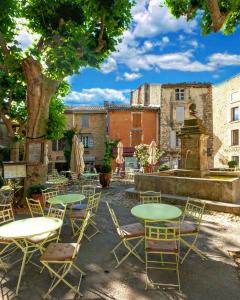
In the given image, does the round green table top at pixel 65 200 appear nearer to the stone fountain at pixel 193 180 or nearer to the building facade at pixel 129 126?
the stone fountain at pixel 193 180

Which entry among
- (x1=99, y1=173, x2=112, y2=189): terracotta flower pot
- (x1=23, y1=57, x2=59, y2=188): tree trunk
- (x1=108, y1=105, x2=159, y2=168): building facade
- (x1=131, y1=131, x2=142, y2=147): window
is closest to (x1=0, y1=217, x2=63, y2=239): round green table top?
(x1=23, y1=57, x2=59, y2=188): tree trunk

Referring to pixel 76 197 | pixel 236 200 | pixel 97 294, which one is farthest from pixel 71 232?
pixel 236 200

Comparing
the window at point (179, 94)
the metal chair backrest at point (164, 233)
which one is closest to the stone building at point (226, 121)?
the window at point (179, 94)

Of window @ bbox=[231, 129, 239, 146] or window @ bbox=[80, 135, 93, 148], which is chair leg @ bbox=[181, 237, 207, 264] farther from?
window @ bbox=[80, 135, 93, 148]

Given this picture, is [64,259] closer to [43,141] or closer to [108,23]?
[43,141]

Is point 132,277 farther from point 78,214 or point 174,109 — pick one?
point 174,109

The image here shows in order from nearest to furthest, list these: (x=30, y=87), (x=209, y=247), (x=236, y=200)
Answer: (x=209, y=247)
(x=236, y=200)
(x=30, y=87)

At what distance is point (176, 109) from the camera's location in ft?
94.3

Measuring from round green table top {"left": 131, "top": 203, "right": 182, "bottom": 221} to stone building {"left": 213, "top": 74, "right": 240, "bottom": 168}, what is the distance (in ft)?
75.3

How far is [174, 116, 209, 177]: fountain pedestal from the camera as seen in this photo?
10031 millimetres

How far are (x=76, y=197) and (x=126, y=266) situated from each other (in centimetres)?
282

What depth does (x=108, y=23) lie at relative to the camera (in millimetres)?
8977

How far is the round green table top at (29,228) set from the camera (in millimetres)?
3890

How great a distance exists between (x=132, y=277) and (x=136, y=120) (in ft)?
80.9
